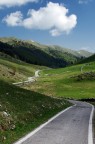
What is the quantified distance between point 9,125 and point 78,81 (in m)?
127

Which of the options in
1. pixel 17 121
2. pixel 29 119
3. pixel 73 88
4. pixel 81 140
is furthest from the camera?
pixel 73 88

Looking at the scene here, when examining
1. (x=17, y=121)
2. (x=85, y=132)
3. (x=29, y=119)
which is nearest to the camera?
(x=85, y=132)

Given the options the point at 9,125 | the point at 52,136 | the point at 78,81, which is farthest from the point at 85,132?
the point at 78,81

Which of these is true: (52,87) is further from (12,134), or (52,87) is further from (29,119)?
(12,134)

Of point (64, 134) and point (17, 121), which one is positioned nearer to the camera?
point (64, 134)

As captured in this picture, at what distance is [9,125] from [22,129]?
2.97 ft

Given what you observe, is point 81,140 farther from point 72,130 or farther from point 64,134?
point 72,130

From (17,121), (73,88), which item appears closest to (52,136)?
(17,121)

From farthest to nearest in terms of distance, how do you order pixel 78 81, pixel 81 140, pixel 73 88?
pixel 78 81
pixel 73 88
pixel 81 140

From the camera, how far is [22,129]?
2397cm

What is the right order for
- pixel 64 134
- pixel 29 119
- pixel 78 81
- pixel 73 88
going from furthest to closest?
pixel 78 81
pixel 73 88
pixel 29 119
pixel 64 134

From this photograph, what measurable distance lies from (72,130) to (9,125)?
423cm

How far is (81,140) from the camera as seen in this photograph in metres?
20.2

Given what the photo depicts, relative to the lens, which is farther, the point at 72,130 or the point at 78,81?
the point at 78,81
